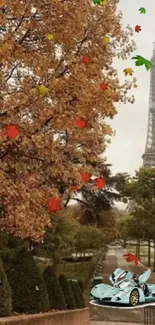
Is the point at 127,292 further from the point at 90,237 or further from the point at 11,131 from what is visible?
the point at 90,237

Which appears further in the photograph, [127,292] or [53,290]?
[127,292]

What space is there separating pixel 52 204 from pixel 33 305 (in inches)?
88.8

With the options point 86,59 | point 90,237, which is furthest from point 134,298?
point 90,237

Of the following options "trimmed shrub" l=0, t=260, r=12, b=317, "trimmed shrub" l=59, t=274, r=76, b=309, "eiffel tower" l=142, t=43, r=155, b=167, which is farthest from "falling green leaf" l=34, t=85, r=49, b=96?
"eiffel tower" l=142, t=43, r=155, b=167

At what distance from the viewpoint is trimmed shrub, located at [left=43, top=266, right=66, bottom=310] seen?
12164 mm

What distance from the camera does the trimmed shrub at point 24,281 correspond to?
32.8 feet

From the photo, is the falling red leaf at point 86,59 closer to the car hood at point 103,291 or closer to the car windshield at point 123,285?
the car windshield at point 123,285

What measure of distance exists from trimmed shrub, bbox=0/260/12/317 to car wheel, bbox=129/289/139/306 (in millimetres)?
9229

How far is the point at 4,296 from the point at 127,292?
928cm

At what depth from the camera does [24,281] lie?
10.1 metres

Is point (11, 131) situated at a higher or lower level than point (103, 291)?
higher

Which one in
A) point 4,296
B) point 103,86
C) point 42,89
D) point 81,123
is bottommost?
point 4,296

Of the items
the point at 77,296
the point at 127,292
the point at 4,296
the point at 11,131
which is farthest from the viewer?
the point at 127,292

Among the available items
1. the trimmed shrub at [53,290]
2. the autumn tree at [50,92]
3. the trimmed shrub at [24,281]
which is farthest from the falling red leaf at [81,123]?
the trimmed shrub at [53,290]
